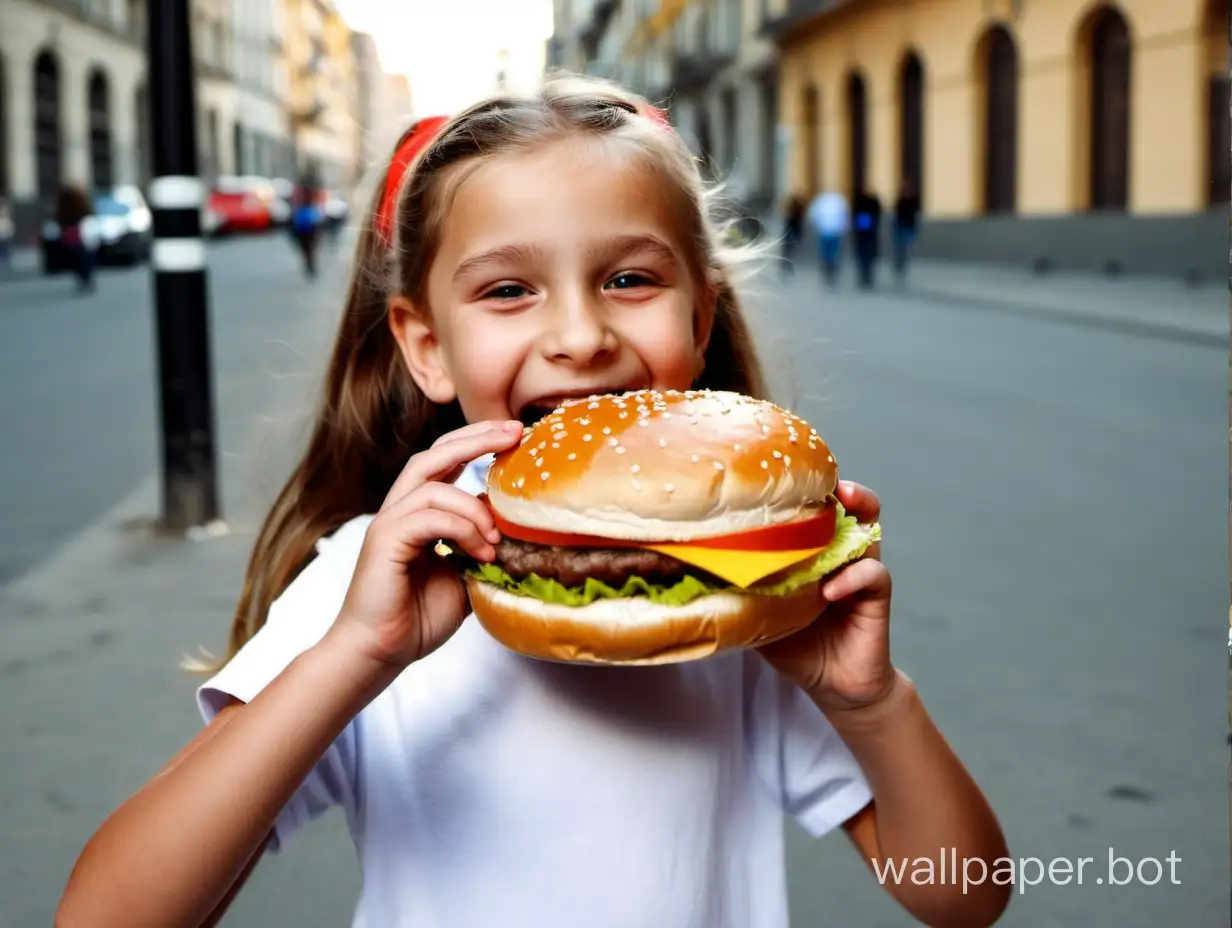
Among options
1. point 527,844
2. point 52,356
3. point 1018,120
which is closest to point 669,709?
point 527,844

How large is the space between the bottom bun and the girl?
0.04 metres

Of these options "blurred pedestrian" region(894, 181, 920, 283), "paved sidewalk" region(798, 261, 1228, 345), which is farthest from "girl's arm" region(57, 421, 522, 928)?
"blurred pedestrian" region(894, 181, 920, 283)

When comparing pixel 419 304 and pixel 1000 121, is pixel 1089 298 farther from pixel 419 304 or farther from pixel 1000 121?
pixel 419 304

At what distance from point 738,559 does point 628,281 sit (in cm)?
38

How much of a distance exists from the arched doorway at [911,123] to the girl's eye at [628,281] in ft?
88.3

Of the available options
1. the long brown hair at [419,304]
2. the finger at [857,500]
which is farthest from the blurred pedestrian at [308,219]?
the finger at [857,500]

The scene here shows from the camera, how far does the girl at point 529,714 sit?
1426 mm

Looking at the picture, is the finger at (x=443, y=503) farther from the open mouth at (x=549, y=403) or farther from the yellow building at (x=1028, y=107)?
the yellow building at (x=1028, y=107)

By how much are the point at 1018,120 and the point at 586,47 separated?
165 feet

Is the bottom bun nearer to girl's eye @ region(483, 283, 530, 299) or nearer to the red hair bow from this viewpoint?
girl's eye @ region(483, 283, 530, 299)

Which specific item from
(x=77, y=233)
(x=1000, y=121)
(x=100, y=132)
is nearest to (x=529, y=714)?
(x=77, y=233)

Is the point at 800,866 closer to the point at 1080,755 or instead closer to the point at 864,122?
the point at 1080,755

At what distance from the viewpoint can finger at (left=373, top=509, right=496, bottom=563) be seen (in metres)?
1.45

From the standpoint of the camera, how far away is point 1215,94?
60.6 ft
